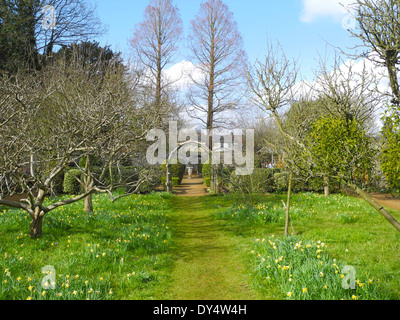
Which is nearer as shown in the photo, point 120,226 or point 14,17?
point 120,226

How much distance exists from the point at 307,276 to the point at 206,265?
1.95m

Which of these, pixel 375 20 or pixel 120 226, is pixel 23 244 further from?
pixel 375 20

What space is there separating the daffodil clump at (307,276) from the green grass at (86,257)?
174 cm

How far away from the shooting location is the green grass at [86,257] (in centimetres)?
425

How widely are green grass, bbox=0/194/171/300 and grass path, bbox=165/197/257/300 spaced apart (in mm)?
283

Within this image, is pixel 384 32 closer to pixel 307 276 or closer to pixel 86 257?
pixel 307 276

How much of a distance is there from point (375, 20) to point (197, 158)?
2514cm
